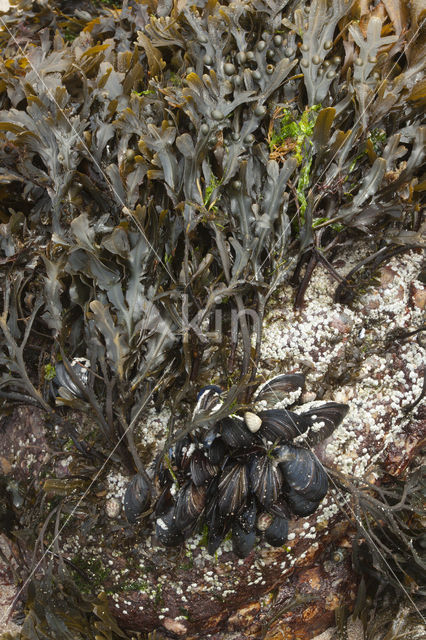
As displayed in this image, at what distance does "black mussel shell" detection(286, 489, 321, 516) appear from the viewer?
1.76 meters

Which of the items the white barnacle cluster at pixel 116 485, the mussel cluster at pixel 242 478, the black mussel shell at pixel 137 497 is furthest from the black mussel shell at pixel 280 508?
the white barnacle cluster at pixel 116 485

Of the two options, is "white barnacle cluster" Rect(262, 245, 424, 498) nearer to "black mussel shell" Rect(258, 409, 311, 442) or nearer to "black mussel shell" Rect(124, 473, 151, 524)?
"black mussel shell" Rect(258, 409, 311, 442)

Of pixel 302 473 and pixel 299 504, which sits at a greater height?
pixel 302 473

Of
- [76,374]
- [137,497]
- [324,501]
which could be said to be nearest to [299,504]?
[324,501]

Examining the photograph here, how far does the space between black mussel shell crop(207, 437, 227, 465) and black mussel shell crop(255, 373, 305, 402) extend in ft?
0.68

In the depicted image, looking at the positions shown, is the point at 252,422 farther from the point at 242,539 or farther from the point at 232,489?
the point at 242,539

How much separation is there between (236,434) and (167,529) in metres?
0.43

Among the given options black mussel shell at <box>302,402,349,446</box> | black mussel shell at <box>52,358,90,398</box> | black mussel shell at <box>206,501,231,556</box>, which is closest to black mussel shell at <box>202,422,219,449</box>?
black mussel shell at <box>206,501,231,556</box>

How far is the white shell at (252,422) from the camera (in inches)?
66.9

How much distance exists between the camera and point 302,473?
1725mm

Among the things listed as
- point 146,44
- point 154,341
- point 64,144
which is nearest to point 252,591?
point 154,341

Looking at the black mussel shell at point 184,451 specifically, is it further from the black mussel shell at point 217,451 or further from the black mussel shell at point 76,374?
the black mussel shell at point 76,374

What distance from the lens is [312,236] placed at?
1.99 metres

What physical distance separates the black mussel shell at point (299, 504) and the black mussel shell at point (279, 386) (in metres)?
0.33
